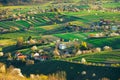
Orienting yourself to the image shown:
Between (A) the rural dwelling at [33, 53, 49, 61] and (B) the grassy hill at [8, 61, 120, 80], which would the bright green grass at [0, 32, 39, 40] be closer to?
(A) the rural dwelling at [33, 53, 49, 61]

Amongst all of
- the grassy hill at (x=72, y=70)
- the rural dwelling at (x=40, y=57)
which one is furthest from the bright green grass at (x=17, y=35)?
the grassy hill at (x=72, y=70)

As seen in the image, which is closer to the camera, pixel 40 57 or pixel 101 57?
pixel 101 57

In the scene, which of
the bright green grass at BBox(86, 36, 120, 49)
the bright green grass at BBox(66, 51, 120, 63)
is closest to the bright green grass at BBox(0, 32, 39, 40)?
the bright green grass at BBox(86, 36, 120, 49)

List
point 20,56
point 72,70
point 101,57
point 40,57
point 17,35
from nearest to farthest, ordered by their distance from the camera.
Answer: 1. point 72,70
2. point 101,57
3. point 40,57
4. point 20,56
5. point 17,35

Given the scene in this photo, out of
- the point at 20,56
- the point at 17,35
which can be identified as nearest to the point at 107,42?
the point at 20,56

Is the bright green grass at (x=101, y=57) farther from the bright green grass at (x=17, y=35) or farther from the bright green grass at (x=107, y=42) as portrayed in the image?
the bright green grass at (x=17, y=35)

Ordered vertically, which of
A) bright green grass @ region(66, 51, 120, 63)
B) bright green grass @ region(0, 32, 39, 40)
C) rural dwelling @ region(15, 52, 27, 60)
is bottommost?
bright green grass @ region(0, 32, 39, 40)

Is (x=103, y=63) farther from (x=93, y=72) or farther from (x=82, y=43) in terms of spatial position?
(x=82, y=43)

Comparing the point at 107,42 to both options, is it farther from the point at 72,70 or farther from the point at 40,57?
the point at 72,70

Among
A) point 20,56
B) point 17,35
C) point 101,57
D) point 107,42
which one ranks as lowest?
point 17,35

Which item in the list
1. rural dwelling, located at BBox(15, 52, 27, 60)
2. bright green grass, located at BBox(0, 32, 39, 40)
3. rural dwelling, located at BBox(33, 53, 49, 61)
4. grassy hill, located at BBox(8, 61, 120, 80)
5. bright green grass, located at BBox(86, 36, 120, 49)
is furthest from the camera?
bright green grass, located at BBox(0, 32, 39, 40)
